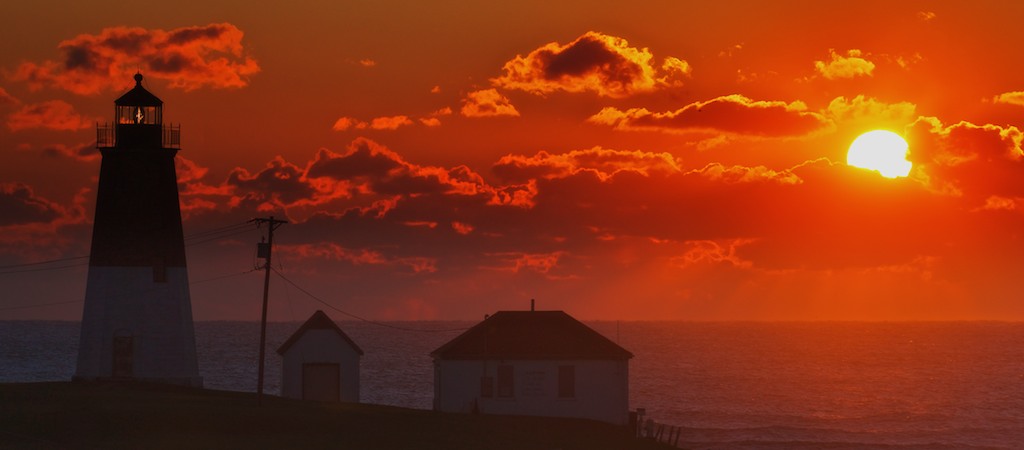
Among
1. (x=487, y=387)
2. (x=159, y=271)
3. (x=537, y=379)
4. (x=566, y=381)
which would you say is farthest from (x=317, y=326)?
(x=566, y=381)

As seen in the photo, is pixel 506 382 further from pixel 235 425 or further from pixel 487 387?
pixel 235 425

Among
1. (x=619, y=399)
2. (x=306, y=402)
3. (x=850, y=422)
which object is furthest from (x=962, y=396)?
(x=306, y=402)

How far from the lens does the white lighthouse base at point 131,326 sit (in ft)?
193

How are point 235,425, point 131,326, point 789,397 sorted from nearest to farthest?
1. point 235,425
2. point 131,326
3. point 789,397

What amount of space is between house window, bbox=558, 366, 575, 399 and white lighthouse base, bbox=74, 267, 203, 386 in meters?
16.4

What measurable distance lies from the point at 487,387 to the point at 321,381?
24.6ft

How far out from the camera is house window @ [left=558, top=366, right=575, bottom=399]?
62281 millimetres

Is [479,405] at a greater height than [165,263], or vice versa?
[165,263]

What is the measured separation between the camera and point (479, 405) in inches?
2446

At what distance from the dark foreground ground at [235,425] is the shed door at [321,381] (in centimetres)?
286

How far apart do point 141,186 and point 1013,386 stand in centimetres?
12707

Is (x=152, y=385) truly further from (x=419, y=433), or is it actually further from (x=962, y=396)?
(x=962, y=396)

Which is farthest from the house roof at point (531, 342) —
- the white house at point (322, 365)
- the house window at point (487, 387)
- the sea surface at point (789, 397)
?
the sea surface at point (789, 397)

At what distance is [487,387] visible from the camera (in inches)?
2459
